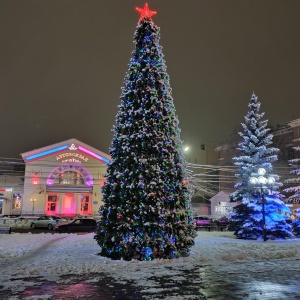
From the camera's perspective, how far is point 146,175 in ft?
43.1

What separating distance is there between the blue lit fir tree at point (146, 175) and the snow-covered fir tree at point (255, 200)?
11144 mm

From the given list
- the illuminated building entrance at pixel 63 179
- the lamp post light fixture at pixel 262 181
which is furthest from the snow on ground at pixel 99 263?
the illuminated building entrance at pixel 63 179

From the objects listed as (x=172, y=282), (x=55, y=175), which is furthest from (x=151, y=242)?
(x=55, y=175)

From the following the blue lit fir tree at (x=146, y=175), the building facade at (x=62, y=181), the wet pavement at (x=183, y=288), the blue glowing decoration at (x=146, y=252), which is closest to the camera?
the wet pavement at (x=183, y=288)

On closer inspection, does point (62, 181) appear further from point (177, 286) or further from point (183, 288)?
point (183, 288)

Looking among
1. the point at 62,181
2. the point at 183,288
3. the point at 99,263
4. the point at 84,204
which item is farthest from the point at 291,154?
the point at 183,288

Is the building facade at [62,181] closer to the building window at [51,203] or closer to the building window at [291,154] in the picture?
the building window at [51,203]

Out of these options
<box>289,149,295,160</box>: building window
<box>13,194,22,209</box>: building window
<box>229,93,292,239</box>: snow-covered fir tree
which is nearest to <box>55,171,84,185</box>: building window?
<box>13,194,22,209</box>: building window

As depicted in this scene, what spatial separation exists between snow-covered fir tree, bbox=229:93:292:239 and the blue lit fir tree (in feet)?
36.6

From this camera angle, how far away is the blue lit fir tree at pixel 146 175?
12.8 metres

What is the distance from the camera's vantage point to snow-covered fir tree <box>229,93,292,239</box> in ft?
77.3

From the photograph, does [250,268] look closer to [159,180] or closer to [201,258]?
[201,258]

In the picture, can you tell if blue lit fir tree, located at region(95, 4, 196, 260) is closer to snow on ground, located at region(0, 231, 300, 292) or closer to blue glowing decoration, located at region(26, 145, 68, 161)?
snow on ground, located at region(0, 231, 300, 292)

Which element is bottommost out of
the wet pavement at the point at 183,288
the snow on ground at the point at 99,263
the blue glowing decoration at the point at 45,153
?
the wet pavement at the point at 183,288
